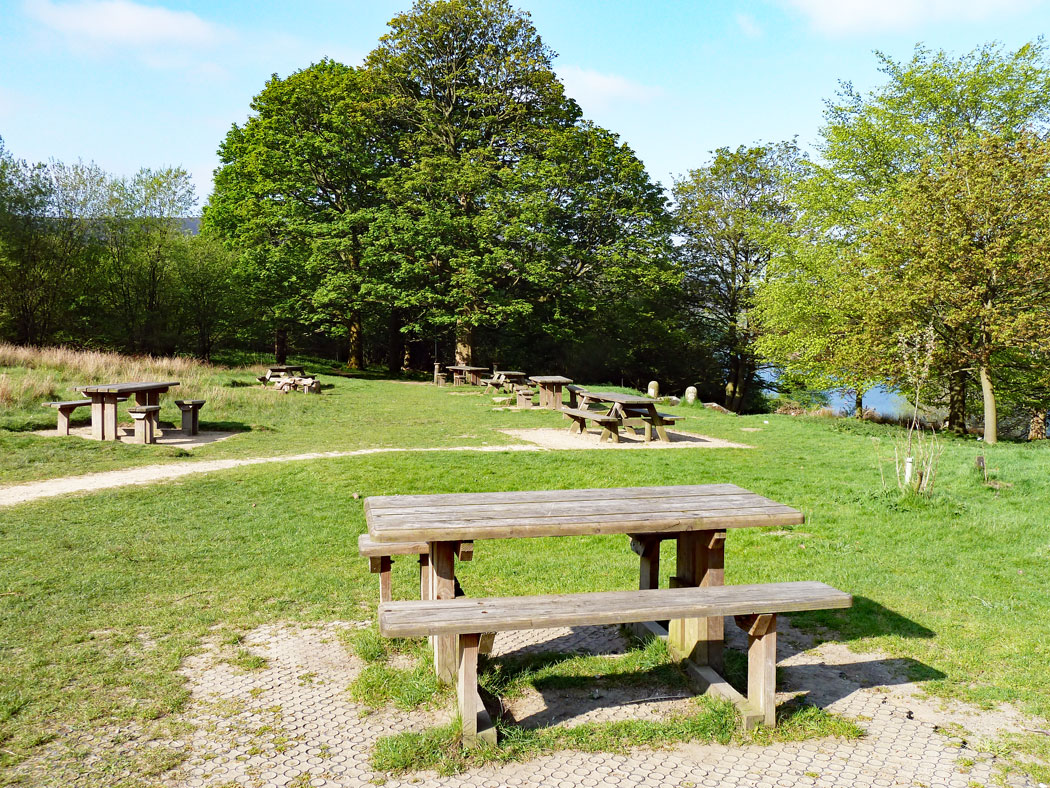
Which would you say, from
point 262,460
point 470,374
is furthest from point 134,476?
point 470,374

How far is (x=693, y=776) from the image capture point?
9.43 feet

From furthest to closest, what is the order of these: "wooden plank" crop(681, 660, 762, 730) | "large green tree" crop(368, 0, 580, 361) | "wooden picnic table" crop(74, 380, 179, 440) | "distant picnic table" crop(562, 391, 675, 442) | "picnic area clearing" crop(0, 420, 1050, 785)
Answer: "large green tree" crop(368, 0, 580, 361)
"distant picnic table" crop(562, 391, 675, 442)
"wooden picnic table" crop(74, 380, 179, 440)
"picnic area clearing" crop(0, 420, 1050, 785)
"wooden plank" crop(681, 660, 762, 730)

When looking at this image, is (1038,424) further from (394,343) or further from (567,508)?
(567,508)

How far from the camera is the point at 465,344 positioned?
27688mm

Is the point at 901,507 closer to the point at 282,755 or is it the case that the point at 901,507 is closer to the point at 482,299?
the point at 282,755

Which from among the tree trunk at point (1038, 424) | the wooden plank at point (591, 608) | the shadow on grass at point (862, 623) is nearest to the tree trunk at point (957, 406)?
the tree trunk at point (1038, 424)

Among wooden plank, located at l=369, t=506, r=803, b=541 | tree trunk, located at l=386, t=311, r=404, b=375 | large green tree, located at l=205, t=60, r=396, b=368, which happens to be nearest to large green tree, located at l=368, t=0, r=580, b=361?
large green tree, located at l=205, t=60, r=396, b=368

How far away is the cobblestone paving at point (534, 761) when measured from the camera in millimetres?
2834

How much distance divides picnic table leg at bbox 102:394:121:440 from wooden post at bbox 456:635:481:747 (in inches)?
422

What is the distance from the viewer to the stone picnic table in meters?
3.51

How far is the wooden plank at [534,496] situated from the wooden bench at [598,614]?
2.54 feet

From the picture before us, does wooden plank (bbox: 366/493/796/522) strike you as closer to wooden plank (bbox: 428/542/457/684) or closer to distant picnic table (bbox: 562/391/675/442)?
wooden plank (bbox: 428/542/457/684)

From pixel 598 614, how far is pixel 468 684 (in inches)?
24.5

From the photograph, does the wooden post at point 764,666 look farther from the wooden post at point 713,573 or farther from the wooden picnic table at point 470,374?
the wooden picnic table at point 470,374
